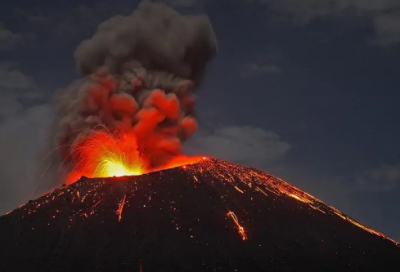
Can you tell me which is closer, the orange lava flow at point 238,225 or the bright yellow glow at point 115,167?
the orange lava flow at point 238,225

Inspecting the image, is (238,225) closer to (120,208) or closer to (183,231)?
(183,231)

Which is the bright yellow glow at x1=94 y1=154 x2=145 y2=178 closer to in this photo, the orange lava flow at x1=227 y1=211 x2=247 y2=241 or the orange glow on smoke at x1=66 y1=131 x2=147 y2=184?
the orange glow on smoke at x1=66 y1=131 x2=147 y2=184

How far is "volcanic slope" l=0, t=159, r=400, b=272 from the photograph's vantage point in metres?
35.2

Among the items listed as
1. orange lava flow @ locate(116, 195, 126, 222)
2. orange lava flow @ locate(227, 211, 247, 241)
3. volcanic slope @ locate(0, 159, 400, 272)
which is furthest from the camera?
orange lava flow @ locate(116, 195, 126, 222)

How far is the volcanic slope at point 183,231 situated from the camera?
35219 millimetres

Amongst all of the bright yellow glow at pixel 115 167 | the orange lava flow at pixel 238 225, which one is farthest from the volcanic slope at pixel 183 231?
the bright yellow glow at pixel 115 167

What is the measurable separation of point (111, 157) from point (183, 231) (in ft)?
45.4

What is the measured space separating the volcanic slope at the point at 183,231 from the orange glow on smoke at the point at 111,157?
4.10 metres

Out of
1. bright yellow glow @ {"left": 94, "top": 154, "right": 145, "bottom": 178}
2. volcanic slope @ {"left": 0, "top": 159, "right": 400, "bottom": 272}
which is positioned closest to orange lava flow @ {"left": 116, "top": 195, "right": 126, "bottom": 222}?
volcanic slope @ {"left": 0, "top": 159, "right": 400, "bottom": 272}

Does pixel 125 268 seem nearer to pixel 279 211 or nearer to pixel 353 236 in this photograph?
pixel 279 211

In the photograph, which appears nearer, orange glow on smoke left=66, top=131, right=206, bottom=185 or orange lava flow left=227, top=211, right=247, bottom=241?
orange lava flow left=227, top=211, right=247, bottom=241

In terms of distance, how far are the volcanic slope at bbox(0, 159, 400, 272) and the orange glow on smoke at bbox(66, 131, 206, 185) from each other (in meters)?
4.10

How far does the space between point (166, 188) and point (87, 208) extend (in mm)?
5892

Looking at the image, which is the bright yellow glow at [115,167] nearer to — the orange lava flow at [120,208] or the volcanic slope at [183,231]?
the volcanic slope at [183,231]
